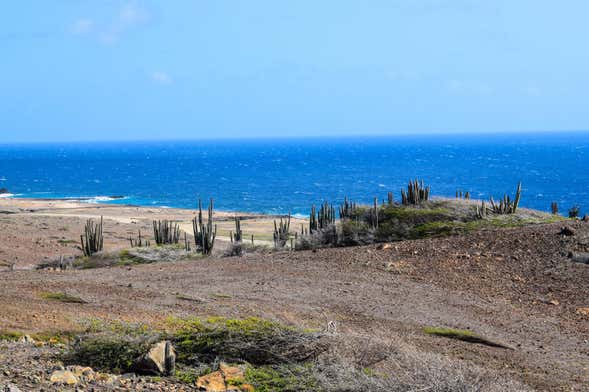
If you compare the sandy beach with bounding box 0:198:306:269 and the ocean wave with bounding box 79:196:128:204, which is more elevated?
the sandy beach with bounding box 0:198:306:269

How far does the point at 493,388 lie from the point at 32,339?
5.47 m

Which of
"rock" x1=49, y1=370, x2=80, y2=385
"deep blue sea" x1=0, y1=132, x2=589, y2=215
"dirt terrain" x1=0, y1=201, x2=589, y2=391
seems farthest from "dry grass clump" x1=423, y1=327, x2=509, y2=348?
"deep blue sea" x1=0, y1=132, x2=589, y2=215

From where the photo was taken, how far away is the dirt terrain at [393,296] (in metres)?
10.4

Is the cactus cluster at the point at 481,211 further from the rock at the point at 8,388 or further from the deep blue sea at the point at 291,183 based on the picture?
the deep blue sea at the point at 291,183

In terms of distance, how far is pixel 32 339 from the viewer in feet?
31.8

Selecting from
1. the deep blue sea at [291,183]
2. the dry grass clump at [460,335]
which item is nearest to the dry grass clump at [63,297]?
the dry grass clump at [460,335]

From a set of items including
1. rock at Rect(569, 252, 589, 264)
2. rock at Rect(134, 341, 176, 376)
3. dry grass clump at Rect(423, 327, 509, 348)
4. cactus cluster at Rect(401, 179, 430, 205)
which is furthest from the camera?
cactus cluster at Rect(401, 179, 430, 205)

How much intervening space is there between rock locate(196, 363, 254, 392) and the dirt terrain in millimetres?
372

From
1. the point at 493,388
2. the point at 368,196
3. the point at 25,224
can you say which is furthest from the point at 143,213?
the point at 493,388

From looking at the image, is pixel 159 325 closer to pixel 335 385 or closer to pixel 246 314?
pixel 246 314

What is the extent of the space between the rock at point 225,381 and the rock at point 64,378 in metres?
1.18

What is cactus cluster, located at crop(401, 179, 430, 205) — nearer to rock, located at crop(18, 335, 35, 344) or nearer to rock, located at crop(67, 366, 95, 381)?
rock, located at crop(18, 335, 35, 344)

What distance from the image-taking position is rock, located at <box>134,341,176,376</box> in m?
8.22

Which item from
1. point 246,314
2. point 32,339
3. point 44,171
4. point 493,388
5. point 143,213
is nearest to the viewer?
point 493,388
